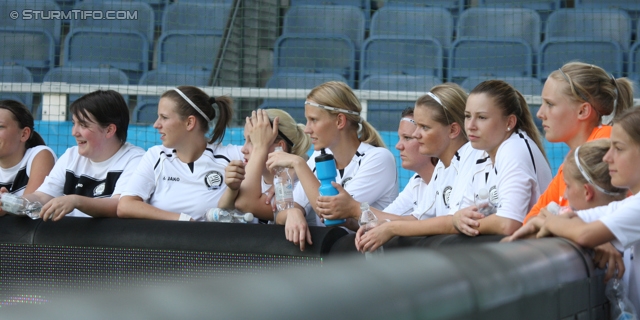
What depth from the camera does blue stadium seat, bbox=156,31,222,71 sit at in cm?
657

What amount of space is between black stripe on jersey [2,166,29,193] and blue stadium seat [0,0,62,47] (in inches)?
118

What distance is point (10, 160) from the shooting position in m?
4.19

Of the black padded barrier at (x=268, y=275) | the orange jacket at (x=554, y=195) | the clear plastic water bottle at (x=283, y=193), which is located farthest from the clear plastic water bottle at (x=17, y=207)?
the orange jacket at (x=554, y=195)

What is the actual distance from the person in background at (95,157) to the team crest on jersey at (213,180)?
45cm

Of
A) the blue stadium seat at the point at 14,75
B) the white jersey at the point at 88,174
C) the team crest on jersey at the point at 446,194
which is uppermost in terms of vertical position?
the blue stadium seat at the point at 14,75

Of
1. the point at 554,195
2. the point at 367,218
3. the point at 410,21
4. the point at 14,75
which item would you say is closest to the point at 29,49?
the point at 14,75

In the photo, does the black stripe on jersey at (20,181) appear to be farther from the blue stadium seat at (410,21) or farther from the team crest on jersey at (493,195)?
the blue stadium seat at (410,21)

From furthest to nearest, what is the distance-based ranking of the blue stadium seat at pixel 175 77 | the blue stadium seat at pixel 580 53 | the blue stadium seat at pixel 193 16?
the blue stadium seat at pixel 193 16, the blue stadium seat at pixel 175 77, the blue stadium seat at pixel 580 53

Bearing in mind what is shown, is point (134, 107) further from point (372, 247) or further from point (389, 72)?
point (372, 247)

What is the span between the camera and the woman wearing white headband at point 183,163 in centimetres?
366

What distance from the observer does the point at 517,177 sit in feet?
8.82

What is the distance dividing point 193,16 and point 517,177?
4.78 m

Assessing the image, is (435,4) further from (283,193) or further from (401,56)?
(283,193)

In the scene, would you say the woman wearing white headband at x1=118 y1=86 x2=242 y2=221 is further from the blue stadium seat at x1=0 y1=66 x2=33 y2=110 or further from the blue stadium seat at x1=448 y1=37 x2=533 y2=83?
the blue stadium seat at x1=448 y1=37 x2=533 y2=83
